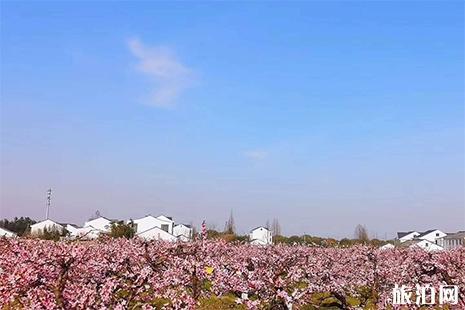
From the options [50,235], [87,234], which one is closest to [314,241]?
[50,235]

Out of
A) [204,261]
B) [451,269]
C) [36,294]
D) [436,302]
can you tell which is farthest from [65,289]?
[451,269]

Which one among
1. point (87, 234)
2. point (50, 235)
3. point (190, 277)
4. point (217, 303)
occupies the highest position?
point (50, 235)

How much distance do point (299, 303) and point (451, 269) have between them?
7.56m

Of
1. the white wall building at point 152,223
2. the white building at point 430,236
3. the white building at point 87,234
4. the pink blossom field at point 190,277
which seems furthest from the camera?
the white building at point 430,236

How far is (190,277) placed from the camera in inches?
467

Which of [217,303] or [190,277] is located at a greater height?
[190,277]

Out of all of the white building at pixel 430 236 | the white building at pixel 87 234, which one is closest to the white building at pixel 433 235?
the white building at pixel 430 236

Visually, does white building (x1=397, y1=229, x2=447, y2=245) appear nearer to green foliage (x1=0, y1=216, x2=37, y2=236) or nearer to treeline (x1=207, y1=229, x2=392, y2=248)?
treeline (x1=207, y1=229, x2=392, y2=248)

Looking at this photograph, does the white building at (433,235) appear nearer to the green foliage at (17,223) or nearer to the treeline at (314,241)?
the treeline at (314,241)

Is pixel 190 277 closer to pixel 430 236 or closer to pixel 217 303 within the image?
pixel 217 303

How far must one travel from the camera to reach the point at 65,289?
19.7ft

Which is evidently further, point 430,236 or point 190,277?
point 430,236

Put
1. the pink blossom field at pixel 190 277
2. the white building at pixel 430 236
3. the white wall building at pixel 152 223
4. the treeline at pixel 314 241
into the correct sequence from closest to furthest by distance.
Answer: the pink blossom field at pixel 190 277 → the treeline at pixel 314 241 → the white wall building at pixel 152 223 → the white building at pixel 430 236

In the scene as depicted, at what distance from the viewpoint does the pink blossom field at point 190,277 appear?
245 inches
